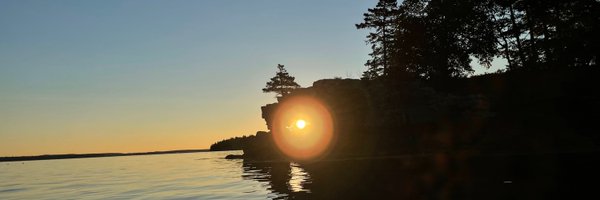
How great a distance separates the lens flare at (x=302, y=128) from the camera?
6250 cm

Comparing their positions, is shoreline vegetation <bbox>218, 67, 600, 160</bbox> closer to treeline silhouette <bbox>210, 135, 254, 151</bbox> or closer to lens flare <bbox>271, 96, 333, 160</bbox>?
lens flare <bbox>271, 96, 333, 160</bbox>

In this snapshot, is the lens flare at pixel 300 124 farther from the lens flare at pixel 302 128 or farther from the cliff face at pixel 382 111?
the cliff face at pixel 382 111

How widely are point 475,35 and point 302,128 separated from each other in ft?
83.7

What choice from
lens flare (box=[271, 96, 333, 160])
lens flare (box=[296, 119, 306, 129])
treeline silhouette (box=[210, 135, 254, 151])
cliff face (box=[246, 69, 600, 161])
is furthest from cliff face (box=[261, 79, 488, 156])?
treeline silhouette (box=[210, 135, 254, 151])

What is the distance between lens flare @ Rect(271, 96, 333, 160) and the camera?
205ft

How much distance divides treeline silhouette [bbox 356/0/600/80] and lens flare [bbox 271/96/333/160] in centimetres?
1007

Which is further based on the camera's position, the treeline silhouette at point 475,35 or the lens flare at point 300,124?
the lens flare at point 300,124

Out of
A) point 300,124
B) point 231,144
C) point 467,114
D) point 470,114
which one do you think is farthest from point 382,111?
point 231,144

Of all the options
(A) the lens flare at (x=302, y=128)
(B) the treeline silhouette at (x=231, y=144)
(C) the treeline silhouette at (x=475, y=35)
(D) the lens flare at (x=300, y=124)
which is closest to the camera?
(C) the treeline silhouette at (x=475, y=35)

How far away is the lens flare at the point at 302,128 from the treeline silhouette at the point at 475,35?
1007cm

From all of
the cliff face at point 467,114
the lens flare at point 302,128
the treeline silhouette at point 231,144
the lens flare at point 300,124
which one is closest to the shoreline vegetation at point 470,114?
the cliff face at point 467,114

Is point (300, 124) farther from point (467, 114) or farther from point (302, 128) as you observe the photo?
→ point (467, 114)

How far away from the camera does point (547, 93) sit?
5222cm

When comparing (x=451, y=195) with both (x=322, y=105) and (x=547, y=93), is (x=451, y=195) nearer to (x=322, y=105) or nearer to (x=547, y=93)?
(x=547, y=93)
